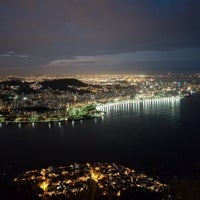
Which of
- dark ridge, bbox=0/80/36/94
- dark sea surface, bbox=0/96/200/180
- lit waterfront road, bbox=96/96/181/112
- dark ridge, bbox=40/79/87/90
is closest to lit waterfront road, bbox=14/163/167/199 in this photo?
dark sea surface, bbox=0/96/200/180

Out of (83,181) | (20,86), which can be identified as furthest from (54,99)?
(83,181)

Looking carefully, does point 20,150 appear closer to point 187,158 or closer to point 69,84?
point 187,158

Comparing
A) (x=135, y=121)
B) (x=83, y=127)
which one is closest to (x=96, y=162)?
(x=83, y=127)

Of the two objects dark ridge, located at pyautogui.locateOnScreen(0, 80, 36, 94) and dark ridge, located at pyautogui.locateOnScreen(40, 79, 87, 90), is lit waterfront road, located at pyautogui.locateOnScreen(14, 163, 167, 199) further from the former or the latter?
dark ridge, located at pyautogui.locateOnScreen(40, 79, 87, 90)

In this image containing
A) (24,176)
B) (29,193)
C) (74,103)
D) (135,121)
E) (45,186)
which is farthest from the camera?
(74,103)

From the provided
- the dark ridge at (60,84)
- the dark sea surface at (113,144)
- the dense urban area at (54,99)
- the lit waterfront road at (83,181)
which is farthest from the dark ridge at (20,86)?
the lit waterfront road at (83,181)

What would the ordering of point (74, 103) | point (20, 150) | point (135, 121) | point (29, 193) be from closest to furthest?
point (29, 193), point (20, 150), point (135, 121), point (74, 103)

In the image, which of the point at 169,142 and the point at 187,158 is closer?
the point at 187,158
